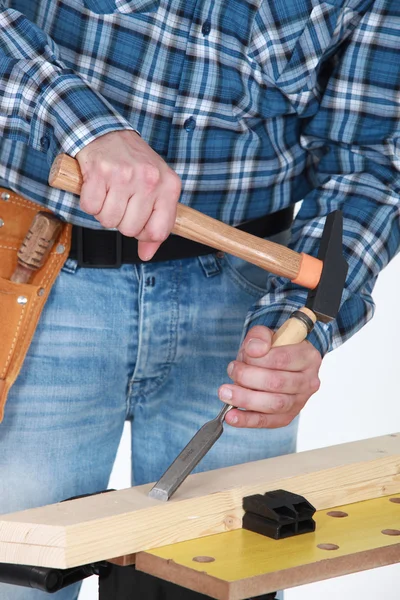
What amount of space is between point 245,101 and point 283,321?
0.39 m

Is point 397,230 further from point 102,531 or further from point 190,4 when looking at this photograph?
point 102,531

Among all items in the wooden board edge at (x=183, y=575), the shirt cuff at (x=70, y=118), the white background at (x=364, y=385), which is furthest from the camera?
the white background at (x=364, y=385)

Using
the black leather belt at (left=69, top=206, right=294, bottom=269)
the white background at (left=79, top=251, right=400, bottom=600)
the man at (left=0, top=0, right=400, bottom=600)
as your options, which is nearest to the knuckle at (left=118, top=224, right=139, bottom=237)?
the man at (left=0, top=0, right=400, bottom=600)

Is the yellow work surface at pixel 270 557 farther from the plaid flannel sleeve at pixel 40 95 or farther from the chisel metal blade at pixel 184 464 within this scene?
the plaid flannel sleeve at pixel 40 95


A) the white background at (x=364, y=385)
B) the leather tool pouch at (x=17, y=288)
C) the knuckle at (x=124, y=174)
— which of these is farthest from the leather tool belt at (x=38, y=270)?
the white background at (x=364, y=385)

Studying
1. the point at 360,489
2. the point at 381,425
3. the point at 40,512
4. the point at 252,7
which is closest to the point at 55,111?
the point at 252,7

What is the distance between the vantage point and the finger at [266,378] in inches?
57.0

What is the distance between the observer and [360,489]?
4.77 feet

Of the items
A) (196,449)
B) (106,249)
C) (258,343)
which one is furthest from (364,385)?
(196,449)

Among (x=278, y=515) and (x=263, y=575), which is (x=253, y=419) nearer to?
(x=278, y=515)

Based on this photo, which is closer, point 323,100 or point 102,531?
point 102,531

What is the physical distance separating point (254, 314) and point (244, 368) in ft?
0.85

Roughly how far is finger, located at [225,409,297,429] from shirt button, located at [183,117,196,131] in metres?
0.51

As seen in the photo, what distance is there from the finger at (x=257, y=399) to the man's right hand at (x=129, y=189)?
25 cm
